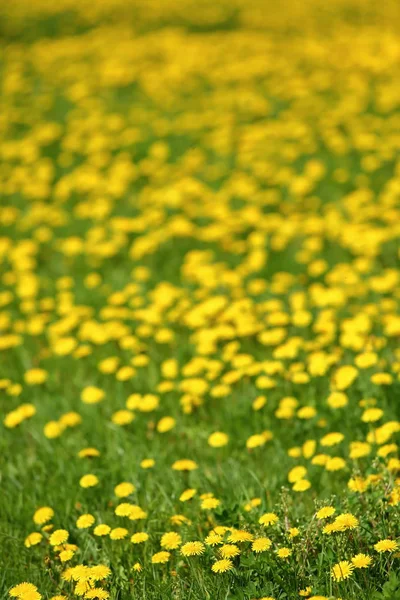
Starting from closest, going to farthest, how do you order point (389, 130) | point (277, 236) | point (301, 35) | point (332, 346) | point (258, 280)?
1. point (332, 346)
2. point (258, 280)
3. point (277, 236)
4. point (389, 130)
5. point (301, 35)

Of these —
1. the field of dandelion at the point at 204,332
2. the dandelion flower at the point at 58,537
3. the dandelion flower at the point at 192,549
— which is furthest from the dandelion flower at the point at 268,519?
the dandelion flower at the point at 58,537

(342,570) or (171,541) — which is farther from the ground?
(342,570)

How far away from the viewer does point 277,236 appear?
15.8 ft

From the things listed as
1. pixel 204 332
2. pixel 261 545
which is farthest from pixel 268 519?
pixel 204 332

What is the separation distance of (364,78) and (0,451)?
220 inches

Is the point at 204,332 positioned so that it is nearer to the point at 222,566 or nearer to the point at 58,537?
the point at 58,537

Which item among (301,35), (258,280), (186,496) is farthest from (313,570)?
(301,35)

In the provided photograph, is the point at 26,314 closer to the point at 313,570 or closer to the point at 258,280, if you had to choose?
the point at 258,280

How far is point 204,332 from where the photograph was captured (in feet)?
12.1

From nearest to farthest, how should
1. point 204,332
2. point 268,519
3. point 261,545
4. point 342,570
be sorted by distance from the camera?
point 342,570, point 261,545, point 268,519, point 204,332

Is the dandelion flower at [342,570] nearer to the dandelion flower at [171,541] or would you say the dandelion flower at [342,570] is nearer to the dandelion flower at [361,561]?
the dandelion flower at [361,561]

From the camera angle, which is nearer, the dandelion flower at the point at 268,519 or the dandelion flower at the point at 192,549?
the dandelion flower at the point at 192,549

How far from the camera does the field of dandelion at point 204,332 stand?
232 cm

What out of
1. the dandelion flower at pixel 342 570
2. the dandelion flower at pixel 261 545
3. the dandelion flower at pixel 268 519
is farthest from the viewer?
the dandelion flower at pixel 268 519
